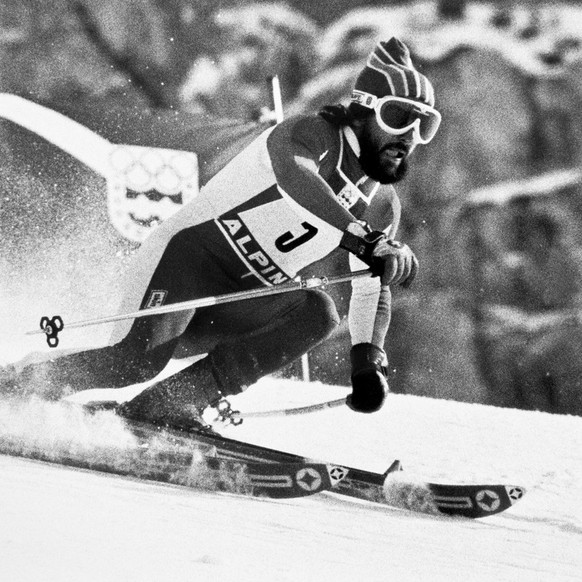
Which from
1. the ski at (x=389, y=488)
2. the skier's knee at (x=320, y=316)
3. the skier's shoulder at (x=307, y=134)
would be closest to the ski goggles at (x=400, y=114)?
the skier's shoulder at (x=307, y=134)

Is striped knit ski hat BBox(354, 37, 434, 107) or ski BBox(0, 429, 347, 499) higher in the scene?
striped knit ski hat BBox(354, 37, 434, 107)

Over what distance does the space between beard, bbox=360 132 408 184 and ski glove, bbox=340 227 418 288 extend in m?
0.29

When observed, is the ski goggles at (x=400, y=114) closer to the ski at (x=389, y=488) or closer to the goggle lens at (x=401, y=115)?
the goggle lens at (x=401, y=115)

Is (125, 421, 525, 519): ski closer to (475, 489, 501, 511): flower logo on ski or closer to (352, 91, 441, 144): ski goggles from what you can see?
(475, 489, 501, 511): flower logo on ski

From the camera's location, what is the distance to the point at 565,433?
14.1 feet

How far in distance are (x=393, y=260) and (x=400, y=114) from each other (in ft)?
1.71

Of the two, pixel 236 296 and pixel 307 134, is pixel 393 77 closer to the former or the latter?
pixel 307 134

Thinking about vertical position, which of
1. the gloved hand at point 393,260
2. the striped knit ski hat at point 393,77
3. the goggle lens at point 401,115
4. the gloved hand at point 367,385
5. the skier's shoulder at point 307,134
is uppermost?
the striped knit ski hat at point 393,77

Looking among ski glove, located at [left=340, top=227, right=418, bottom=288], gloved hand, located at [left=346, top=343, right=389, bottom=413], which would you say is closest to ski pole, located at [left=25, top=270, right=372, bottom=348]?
ski glove, located at [left=340, top=227, right=418, bottom=288]

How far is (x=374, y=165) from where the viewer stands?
112 inches

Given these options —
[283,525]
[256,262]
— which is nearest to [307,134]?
[256,262]

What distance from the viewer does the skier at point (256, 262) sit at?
281cm

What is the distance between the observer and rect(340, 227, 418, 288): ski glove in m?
2.55

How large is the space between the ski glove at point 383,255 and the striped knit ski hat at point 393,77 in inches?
19.2
